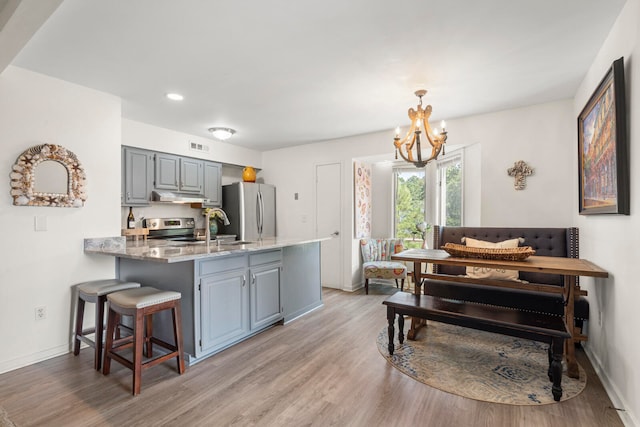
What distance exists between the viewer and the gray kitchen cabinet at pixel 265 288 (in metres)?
2.97

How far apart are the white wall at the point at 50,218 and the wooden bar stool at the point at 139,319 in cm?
73

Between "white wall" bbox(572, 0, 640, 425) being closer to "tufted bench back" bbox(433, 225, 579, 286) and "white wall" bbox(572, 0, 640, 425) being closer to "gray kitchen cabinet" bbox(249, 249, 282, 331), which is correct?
"tufted bench back" bbox(433, 225, 579, 286)

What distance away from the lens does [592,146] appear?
2.39 metres

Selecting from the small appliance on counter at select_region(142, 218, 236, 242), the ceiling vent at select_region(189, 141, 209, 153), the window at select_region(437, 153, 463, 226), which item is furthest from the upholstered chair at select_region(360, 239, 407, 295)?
the ceiling vent at select_region(189, 141, 209, 153)

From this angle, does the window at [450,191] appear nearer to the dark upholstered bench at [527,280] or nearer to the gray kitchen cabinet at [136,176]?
the dark upholstered bench at [527,280]

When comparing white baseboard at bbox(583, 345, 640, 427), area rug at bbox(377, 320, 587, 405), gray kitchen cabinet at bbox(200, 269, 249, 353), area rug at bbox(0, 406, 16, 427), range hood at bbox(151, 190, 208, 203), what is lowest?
area rug at bbox(0, 406, 16, 427)

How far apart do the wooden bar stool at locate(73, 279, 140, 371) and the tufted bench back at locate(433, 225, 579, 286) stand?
333 centimetres

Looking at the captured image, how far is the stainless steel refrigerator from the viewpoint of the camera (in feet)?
16.1

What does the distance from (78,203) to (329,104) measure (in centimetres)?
260

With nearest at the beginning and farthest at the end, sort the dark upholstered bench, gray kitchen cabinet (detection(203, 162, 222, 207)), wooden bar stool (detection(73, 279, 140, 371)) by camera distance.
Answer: wooden bar stool (detection(73, 279, 140, 371)) < the dark upholstered bench < gray kitchen cabinet (detection(203, 162, 222, 207))

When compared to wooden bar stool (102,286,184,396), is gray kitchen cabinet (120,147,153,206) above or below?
→ above

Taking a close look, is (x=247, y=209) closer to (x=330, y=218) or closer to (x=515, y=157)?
(x=330, y=218)

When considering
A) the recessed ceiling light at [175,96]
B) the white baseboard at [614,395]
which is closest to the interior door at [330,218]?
the recessed ceiling light at [175,96]

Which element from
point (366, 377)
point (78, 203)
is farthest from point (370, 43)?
point (78, 203)
